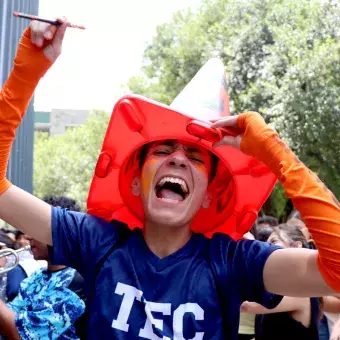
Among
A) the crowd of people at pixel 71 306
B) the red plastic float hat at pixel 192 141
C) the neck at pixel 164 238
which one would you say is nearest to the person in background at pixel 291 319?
the crowd of people at pixel 71 306

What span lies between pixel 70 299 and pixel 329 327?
302 centimetres

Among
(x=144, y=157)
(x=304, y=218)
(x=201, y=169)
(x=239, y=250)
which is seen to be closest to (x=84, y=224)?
(x=144, y=157)

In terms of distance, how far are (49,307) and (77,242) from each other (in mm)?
1231

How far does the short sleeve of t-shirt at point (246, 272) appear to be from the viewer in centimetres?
290

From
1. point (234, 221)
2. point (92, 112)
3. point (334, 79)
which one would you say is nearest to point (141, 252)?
point (234, 221)

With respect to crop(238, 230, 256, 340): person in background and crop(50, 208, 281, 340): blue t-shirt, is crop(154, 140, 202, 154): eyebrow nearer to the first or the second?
crop(50, 208, 281, 340): blue t-shirt

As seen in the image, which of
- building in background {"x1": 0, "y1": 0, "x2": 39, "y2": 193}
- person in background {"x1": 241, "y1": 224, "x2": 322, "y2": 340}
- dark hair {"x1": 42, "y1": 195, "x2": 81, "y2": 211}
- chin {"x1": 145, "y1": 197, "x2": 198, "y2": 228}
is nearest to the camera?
chin {"x1": 145, "y1": 197, "x2": 198, "y2": 228}

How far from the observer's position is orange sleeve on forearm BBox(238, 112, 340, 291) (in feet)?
8.72

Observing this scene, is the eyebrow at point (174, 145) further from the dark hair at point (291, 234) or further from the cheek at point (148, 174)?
the dark hair at point (291, 234)

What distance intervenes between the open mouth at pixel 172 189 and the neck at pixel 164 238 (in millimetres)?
125

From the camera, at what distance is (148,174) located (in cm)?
315

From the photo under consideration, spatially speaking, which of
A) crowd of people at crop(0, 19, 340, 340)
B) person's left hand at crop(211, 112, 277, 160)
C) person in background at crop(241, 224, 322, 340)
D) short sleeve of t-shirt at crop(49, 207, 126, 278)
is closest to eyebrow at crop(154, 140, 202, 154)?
crowd of people at crop(0, 19, 340, 340)

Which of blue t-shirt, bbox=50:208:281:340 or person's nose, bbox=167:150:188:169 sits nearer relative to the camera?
blue t-shirt, bbox=50:208:281:340

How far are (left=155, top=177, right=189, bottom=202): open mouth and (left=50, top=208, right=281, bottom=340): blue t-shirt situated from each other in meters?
0.20
